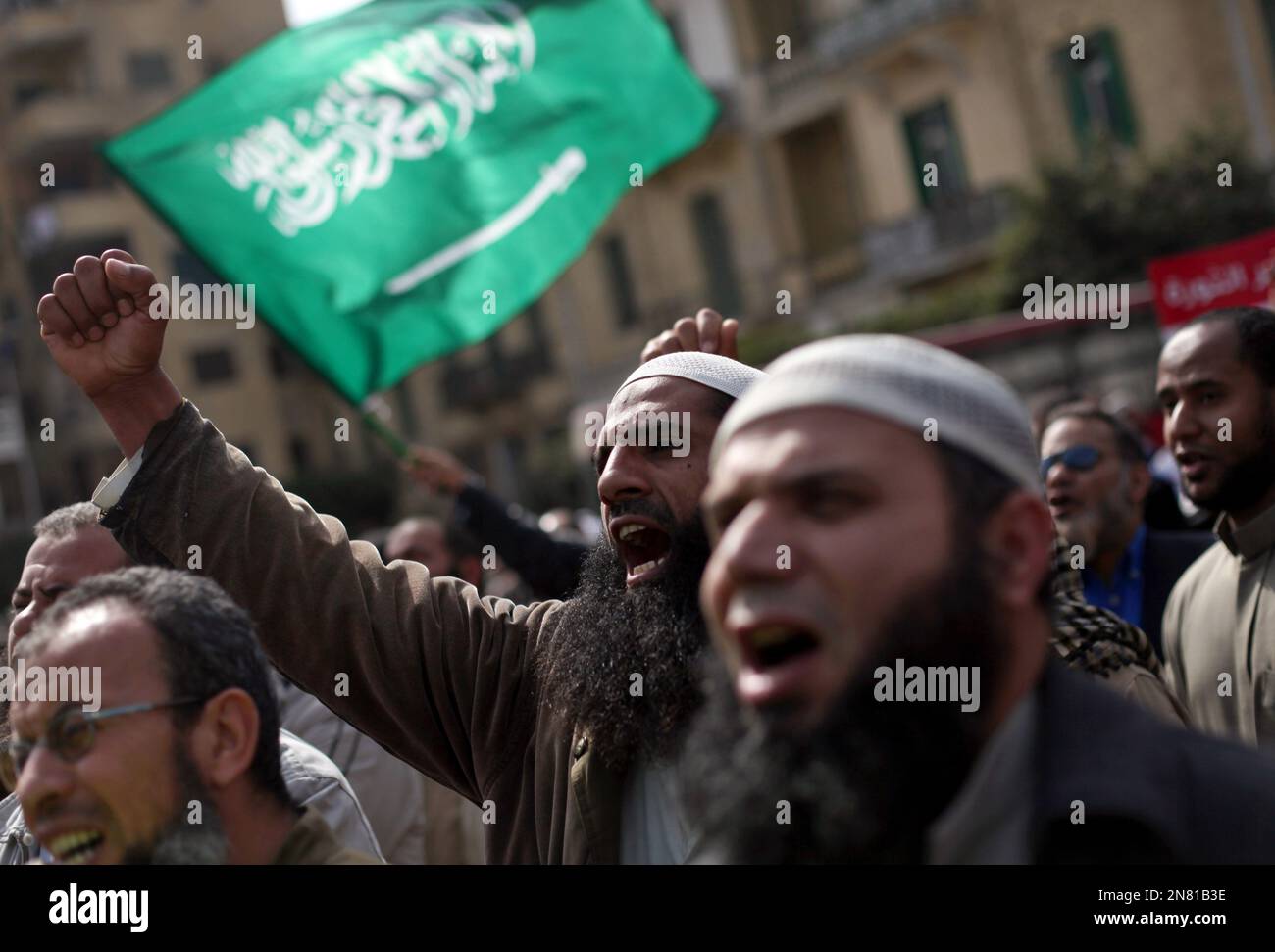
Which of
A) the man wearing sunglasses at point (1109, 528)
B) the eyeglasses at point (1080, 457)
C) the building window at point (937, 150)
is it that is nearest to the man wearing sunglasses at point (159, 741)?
the man wearing sunglasses at point (1109, 528)

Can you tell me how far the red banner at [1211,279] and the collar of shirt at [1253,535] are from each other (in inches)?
170

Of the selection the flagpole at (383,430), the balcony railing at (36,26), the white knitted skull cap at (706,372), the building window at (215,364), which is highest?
the balcony railing at (36,26)

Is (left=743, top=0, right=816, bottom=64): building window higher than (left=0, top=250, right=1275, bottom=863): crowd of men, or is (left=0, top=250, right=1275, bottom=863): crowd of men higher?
(left=743, top=0, right=816, bottom=64): building window

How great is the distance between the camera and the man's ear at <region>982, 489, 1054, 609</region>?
171 centimetres

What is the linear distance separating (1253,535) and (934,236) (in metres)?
20.4

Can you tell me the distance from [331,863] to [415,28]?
16.7 ft

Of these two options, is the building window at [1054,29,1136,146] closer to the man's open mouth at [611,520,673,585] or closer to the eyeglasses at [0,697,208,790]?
the man's open mouth at [611,520,673,585]

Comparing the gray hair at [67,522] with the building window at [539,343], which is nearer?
the gray hair at [67,522]

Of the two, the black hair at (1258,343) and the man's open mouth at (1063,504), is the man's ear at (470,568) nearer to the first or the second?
the man's open mouth at (1063,504)

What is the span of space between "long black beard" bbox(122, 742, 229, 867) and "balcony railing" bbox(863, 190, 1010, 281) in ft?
69.5

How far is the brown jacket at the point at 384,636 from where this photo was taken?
2.77 m

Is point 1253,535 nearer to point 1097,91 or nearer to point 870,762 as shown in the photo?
point 870,762

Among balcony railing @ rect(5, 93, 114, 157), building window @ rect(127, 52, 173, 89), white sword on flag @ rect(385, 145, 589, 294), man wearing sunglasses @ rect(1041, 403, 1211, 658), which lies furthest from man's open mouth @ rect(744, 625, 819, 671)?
building window @ rect(127, 52, 173, 89)
